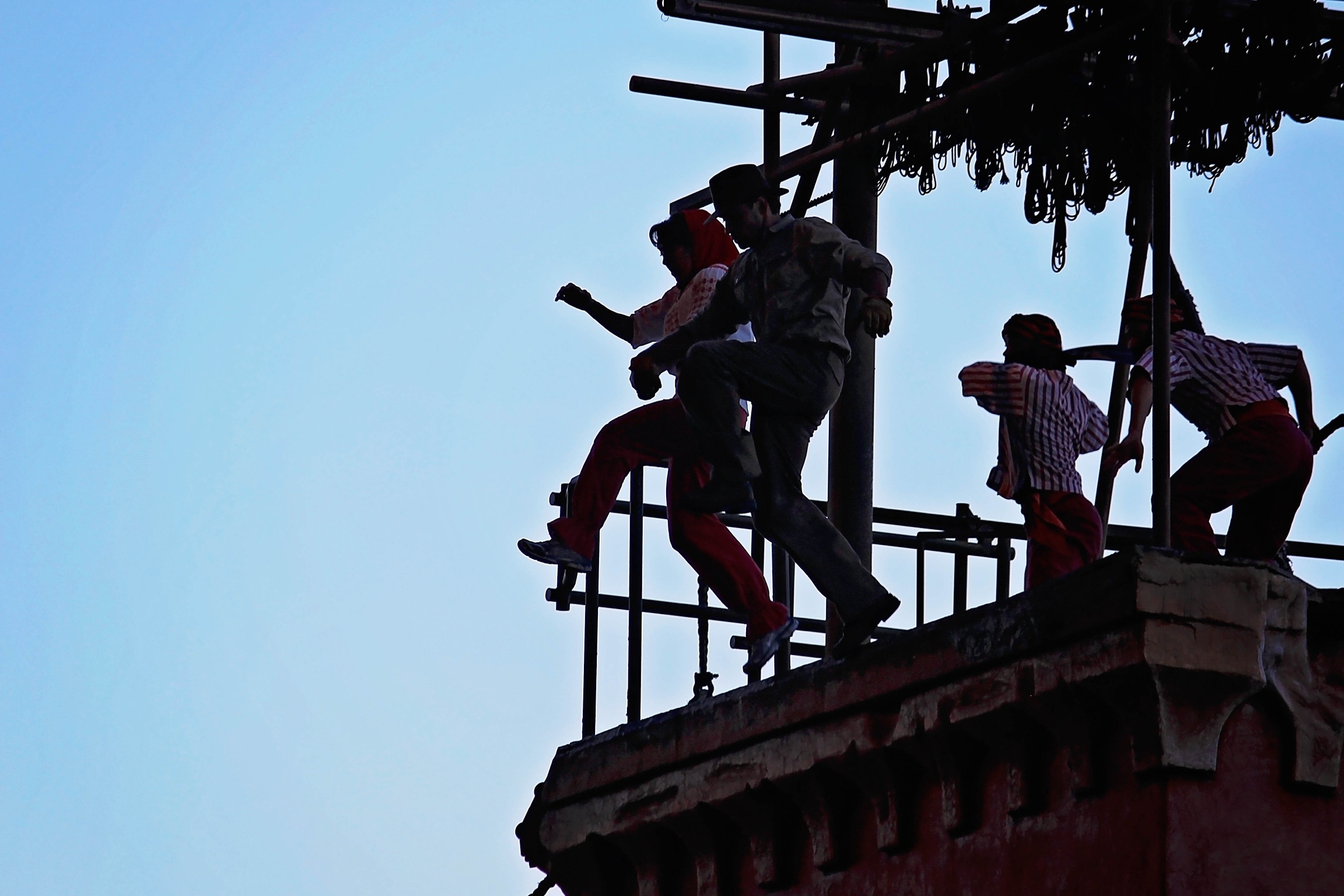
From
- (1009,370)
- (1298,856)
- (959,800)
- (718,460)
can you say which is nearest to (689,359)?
(718,460)

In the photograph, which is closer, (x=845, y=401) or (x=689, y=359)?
(x=689, y=359)

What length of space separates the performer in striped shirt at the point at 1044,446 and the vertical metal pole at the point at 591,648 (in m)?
2.01

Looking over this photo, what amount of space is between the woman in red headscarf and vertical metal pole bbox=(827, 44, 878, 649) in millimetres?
736

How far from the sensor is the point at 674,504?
42.9 feet

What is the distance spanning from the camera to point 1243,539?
39.7 ft

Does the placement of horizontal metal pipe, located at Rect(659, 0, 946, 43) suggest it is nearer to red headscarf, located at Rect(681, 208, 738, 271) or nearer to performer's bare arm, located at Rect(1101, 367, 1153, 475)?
red headscarf, located at Rect(681, 208, 738, 271)

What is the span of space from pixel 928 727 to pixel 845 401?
3119 mm

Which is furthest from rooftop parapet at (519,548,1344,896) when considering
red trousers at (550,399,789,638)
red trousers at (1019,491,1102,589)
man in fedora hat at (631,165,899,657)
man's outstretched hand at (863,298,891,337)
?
man's outstretched hand at (863,298,891,337)

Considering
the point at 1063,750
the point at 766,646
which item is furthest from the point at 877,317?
the point at 766,646

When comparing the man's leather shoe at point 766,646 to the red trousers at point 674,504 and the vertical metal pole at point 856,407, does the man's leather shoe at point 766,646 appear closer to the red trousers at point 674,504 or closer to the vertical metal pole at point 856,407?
the red trousers at point 674,504

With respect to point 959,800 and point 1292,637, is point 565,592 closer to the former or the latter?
point 959,800

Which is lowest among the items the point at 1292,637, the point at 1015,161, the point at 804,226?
the point at 1292,637

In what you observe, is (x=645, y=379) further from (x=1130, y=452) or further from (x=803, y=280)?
(x=1130, y=452)

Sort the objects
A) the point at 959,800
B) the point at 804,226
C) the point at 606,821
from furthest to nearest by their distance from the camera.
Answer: the point at 606,821, the point at 804,226, the point at 959,800
